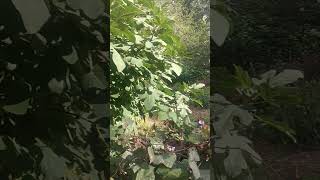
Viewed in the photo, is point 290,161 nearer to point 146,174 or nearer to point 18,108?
point 146,174

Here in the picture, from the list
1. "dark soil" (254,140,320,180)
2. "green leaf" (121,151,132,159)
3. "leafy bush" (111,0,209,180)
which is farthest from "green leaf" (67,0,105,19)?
"green leaf" (121,151,132,159)

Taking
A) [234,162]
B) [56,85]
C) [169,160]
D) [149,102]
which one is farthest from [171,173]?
[56,85]

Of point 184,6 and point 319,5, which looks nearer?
point 319,5

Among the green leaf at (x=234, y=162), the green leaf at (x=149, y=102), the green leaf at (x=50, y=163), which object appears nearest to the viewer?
the green leaf at (x=50, y=163)

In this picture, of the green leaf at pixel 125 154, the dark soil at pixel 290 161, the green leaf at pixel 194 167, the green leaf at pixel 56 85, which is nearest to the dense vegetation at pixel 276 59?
the dark soil at pixel 290 161

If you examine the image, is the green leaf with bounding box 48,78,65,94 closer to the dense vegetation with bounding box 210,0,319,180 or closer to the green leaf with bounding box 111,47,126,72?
the dense vegetation with bounding box 210,0,319,180

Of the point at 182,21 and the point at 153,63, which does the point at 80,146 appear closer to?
the point at 153,63

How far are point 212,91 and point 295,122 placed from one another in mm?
297

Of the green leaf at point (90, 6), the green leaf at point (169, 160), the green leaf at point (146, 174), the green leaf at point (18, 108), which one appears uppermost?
the green leaf at point (90, 6)

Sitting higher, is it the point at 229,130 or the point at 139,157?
the point at 229,130

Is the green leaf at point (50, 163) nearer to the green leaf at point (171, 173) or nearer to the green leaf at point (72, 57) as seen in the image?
the green leaf at point (72, 57)

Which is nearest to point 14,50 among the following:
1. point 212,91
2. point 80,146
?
point 80,146

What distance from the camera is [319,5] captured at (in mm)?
1072

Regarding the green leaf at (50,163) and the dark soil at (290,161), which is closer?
the green leaf at (50,163)
